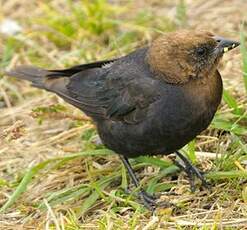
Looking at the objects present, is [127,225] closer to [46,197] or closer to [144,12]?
[46,197]

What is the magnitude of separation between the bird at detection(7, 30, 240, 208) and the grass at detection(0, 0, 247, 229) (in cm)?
15

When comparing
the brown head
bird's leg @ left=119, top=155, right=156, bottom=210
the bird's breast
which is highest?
the brown head

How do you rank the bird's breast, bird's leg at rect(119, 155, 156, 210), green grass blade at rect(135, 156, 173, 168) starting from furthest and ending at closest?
green grass blade at rect(135, 156, 173, 168)
bird's leg at rect(119, 155, 156, 210)
the bird's breast

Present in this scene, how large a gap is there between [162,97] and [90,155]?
854 millimetres

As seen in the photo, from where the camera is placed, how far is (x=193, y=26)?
6465 mm

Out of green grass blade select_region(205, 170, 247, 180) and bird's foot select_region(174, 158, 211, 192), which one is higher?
green grass blade select_region(205, 170, 247, 180)

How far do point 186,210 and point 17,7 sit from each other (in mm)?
3427

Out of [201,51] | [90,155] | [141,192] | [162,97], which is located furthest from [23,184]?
[201,51]

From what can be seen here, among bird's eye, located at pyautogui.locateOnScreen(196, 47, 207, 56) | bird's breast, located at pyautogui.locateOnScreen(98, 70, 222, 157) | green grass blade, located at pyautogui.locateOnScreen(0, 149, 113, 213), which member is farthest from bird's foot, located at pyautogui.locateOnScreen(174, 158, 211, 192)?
bird's eye, located at pyautogui.locateOnScreen(196, 47, 207, 56)

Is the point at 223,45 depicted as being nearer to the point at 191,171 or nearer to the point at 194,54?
the point at 194,54

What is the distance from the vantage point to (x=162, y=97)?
4305 millimetres

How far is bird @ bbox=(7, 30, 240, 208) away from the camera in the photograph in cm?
425

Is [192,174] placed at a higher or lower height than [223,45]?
lower

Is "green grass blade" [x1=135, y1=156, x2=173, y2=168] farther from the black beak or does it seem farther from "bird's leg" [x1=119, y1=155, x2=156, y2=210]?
the black beak
